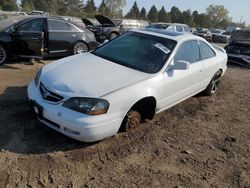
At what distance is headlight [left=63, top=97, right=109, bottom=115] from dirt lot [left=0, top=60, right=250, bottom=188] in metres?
0.58

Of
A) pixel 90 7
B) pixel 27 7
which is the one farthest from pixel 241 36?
pixel 90 7

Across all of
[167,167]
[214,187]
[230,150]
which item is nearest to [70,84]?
[167,167]

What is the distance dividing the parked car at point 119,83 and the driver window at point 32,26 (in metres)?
3.74

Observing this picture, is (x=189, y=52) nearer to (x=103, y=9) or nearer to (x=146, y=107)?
(x=146, y=107)

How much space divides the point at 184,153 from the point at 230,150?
2.57 ft

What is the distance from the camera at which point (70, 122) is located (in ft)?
12.7

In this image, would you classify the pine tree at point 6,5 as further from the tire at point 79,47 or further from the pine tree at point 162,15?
the tire at point 79,47

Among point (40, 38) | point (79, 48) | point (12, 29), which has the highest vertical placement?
point (12, 29)

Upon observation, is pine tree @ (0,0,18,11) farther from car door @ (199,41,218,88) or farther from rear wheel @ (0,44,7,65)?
car door @ (199,41,218,88)

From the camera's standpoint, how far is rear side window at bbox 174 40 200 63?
5395 mm

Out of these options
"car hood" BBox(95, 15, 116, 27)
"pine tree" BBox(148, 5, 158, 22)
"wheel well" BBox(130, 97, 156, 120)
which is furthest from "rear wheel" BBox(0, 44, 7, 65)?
"pine tree" BBox(148, 5, 158, 22)

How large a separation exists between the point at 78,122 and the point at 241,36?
10.4 metres

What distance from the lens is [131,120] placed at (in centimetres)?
459

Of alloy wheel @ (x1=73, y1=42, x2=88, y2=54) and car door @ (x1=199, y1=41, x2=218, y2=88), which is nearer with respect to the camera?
car door @ (x1=199, y1=41, x2=218, y2=88)
